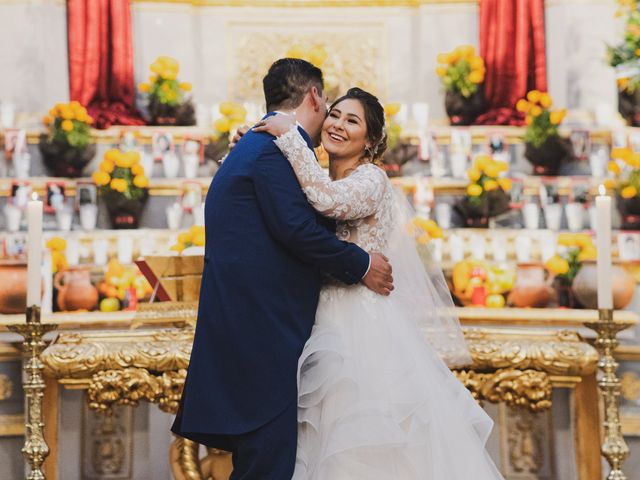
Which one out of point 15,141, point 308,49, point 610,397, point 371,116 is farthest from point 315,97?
point 308,49

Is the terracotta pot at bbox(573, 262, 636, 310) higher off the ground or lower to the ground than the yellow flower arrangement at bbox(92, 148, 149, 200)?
lower

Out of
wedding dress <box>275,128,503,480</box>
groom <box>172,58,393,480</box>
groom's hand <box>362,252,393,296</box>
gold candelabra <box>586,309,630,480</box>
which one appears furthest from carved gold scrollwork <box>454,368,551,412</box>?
groom <box>172,58,393,480</box>

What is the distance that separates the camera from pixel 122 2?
6637 millimetres

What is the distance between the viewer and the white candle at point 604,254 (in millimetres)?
3293

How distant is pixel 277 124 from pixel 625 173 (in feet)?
11.6

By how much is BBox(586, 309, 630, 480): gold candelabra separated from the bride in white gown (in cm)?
56

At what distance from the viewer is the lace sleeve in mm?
2717

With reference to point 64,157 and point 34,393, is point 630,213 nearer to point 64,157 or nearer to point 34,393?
point 64,157

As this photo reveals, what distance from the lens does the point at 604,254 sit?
3.30m

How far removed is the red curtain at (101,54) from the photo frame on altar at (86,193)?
0.69m

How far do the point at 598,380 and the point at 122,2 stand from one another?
14.5 feet

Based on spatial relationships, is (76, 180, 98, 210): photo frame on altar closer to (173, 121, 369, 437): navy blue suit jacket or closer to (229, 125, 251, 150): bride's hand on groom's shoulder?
(229, 125, 251, 150): bride's hand on groom's shoulder

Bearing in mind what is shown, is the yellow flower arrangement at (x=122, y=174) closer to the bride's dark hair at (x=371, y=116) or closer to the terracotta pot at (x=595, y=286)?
the terracotta pot at (x=595, y=286)

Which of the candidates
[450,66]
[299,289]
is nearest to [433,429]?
[299,289]
